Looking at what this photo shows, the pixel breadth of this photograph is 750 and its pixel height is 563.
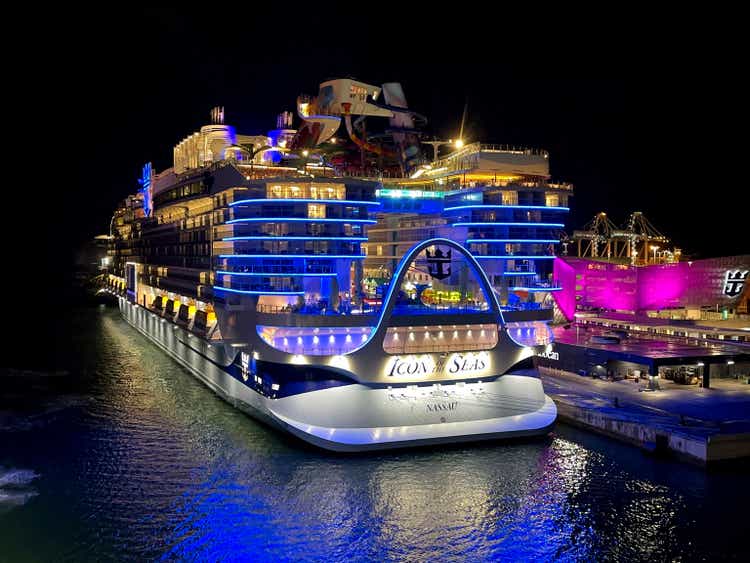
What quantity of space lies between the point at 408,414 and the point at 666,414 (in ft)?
33.6

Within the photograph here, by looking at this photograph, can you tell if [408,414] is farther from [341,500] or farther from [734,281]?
[734,281]

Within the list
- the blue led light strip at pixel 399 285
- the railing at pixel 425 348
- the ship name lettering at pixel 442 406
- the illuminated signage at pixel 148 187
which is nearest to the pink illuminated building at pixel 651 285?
the blue led light strip at pixel 399 285

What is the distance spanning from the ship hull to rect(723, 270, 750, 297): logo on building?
2732 cm

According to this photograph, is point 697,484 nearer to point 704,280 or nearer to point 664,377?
point 664,377

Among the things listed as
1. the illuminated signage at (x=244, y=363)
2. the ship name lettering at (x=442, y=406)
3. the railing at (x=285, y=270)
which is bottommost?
the ship name lettering at (x=442, y=406)

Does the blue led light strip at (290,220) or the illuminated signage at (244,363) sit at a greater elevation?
the blue led light strip at (290,220)

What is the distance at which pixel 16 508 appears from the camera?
19.9 metres

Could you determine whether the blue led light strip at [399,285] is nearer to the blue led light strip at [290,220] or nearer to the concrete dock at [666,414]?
the blue led light strip at [290,220]

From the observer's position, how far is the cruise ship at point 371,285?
2452 centimetres

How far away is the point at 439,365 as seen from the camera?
25094 millimetres

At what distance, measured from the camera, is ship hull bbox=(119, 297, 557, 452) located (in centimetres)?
2392

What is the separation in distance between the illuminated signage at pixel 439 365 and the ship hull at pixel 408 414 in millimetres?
566

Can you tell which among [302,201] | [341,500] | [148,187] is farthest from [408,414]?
[148,187]

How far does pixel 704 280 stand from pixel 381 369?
3494 cm
